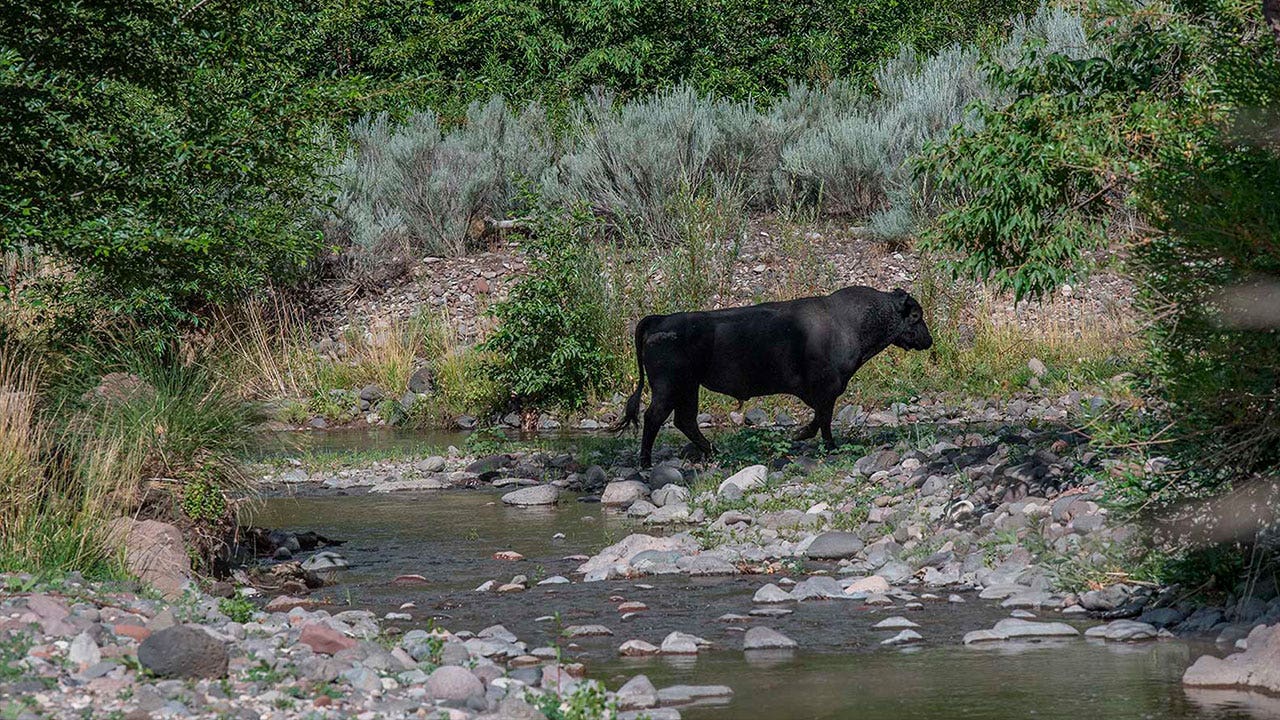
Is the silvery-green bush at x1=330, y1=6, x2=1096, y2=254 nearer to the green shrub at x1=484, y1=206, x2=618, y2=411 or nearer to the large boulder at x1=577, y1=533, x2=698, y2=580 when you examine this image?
the green shrub at x1=484, y1=206, x2=618, y2=411

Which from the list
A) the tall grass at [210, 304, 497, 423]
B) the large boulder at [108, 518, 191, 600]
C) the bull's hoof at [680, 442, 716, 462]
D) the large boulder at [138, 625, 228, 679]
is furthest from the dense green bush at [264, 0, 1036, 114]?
the large boulder at [138, 625, 228, 679]

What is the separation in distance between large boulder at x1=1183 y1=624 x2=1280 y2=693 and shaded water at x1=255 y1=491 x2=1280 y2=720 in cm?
12

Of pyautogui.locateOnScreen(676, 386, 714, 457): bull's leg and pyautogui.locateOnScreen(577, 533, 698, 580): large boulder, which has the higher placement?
pyautogui.locateOnScreen(577, 533, 698, 580): large boulder

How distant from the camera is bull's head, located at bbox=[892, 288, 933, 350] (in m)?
14.0

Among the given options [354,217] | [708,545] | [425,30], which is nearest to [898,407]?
[708,545]

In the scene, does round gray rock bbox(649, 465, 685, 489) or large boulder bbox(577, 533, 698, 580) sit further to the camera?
round gray rock bbox(649, 465, 685, 489)

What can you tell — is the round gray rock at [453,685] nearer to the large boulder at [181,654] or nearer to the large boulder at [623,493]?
the large boulder at [181,654]

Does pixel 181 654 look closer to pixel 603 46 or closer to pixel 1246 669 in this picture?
pixel 1246 669

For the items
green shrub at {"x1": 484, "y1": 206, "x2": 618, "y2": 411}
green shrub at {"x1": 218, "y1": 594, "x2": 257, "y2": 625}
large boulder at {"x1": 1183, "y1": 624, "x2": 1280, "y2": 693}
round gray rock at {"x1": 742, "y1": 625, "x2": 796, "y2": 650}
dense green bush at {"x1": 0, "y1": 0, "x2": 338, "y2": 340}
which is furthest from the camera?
green shrub at {"x1": 484, "y1": 206, "x2": 618, "y2": 411}

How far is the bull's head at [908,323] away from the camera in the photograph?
14.0 m

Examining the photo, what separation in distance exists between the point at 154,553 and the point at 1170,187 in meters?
5.38

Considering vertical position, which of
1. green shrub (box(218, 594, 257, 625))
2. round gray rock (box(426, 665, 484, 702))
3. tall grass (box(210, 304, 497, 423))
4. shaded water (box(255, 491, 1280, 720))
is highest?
round gray rock (box(426, 665, 484, 702))

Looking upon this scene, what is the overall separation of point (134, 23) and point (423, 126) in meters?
14.5

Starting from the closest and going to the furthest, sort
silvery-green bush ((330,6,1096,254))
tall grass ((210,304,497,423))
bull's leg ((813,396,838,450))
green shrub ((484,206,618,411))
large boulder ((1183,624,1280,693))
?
large boulder ((1183,624,1280,693))
bull's leg ((813,396,838,450))
green shrub ((484,206,618,411))
tall grass ((210,304,497,423))
silvery-green bush ((330,6,1096,254))
